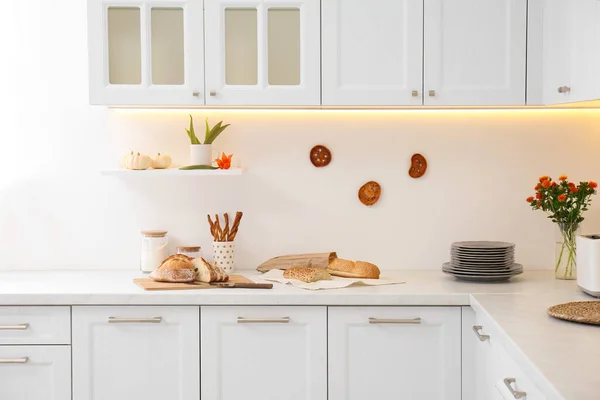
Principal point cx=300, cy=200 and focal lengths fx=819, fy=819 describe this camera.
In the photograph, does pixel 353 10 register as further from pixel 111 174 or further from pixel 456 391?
pixel 456 391

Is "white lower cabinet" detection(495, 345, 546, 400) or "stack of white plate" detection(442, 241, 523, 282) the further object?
"stack of white plate" detection(442, 241, 523, 282)

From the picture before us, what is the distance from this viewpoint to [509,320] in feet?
8.61

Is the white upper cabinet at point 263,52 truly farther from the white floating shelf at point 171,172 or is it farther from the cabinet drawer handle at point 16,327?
the cabinet drawer handle at point 16,327

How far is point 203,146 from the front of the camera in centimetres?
351

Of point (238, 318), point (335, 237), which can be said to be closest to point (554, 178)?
point (335, 237)

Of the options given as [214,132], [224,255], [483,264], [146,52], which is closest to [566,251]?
[483,264]

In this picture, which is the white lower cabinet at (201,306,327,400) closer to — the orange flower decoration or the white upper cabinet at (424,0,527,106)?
the orange flower decoration

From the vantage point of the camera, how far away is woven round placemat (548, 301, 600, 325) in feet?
8.23

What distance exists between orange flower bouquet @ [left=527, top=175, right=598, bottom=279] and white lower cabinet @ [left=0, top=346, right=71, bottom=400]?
197 cm

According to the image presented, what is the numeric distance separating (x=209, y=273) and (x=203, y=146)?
58 cm

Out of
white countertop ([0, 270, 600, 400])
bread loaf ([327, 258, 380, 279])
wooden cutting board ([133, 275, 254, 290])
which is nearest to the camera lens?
white countertop ([0, 270, 600, 400])

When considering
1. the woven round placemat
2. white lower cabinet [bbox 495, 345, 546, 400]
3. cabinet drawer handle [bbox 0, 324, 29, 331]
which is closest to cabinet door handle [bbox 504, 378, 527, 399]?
white lower cabinet [bbox 495, 345, 546, 400]

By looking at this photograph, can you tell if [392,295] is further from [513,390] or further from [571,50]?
[571,50]

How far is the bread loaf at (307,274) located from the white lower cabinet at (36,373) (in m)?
0.92
